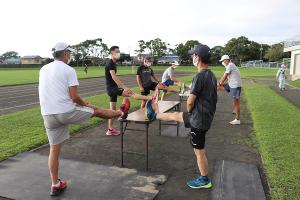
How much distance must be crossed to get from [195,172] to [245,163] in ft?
3.53

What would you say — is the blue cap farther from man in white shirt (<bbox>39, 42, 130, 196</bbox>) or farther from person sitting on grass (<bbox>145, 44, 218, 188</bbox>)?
man in white shirt (<bbox>39, 42, 130, 196</bbox>)

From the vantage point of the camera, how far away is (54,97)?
3836 millimetres

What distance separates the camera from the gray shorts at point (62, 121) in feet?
12.9

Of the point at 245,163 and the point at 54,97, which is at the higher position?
the point at 54,97

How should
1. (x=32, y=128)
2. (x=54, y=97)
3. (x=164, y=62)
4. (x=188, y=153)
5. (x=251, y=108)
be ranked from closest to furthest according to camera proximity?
1. (x=54, y=97)
2. (x=188, y=153)
3. (x=32, y=128)
4. (x=251, y=108)
5. (x=164, y=62)

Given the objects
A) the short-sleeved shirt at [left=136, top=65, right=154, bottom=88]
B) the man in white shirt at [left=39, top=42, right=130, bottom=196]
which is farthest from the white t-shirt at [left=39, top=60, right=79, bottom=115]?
the short-sleeved shirt at [left=136, top=65, right=154, bottom=88]

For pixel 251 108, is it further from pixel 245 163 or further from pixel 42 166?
pixel 42 166

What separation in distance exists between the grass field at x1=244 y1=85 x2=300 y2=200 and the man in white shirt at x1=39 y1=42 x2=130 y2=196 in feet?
9.61

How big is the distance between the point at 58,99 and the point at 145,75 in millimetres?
5424

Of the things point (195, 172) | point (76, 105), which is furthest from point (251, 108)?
point (76, 105)

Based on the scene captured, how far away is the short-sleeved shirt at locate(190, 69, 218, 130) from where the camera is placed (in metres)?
4.11

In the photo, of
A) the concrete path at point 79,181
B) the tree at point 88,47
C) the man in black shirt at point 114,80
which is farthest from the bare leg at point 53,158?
the tree at point 88,47

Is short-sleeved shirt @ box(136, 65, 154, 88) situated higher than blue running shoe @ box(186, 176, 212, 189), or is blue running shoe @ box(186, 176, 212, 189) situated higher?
short-sleeved shirt @ box(136, 65, 154, 88)

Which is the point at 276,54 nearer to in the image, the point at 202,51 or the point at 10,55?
the point at 202,51
